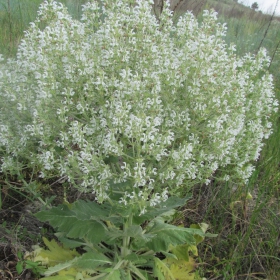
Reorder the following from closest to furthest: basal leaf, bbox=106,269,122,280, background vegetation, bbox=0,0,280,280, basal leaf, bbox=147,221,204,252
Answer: basal leaf, bbox=106,269,122,280
basal leaf, bbox=147,221,204,252
background vegetation, bbox=0,0,280,280

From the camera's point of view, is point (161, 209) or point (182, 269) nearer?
point (161, 209)

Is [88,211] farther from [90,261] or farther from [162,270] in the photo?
[162,270]

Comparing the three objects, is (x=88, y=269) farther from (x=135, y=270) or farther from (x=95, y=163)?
(x=95, y=163)

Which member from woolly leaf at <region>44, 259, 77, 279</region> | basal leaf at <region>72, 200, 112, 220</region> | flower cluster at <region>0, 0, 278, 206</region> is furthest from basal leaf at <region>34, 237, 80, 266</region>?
flower cluster at <region>0, 0, 278, 206</region>

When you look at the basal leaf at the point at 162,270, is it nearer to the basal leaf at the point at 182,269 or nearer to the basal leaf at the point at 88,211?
the basal leaf at the point at 182,269

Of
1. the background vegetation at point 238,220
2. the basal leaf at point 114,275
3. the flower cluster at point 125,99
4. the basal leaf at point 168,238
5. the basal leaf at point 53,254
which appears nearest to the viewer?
the flower cluster at point 125,99

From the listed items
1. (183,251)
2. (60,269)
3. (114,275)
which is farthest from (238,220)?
(60,269)

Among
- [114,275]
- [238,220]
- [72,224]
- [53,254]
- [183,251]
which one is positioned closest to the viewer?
[114,275]

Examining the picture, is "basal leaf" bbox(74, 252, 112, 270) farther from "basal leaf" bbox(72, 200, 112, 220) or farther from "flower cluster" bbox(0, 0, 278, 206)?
"flower cluster" bbox(0, 0, 278, 206)

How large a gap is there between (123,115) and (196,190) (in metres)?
1.99

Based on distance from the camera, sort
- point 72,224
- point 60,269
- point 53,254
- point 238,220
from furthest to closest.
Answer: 1. point 238,220
2. point 53,254
3. point 72,224
4. point 60,269

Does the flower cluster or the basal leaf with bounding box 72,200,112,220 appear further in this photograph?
the basal leaf with bounding box 72,200,112,220

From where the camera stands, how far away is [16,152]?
9.12ft

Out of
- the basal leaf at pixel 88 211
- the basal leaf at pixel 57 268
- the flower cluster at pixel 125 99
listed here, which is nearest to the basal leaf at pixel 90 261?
the basal leaf at pixel 57 268
